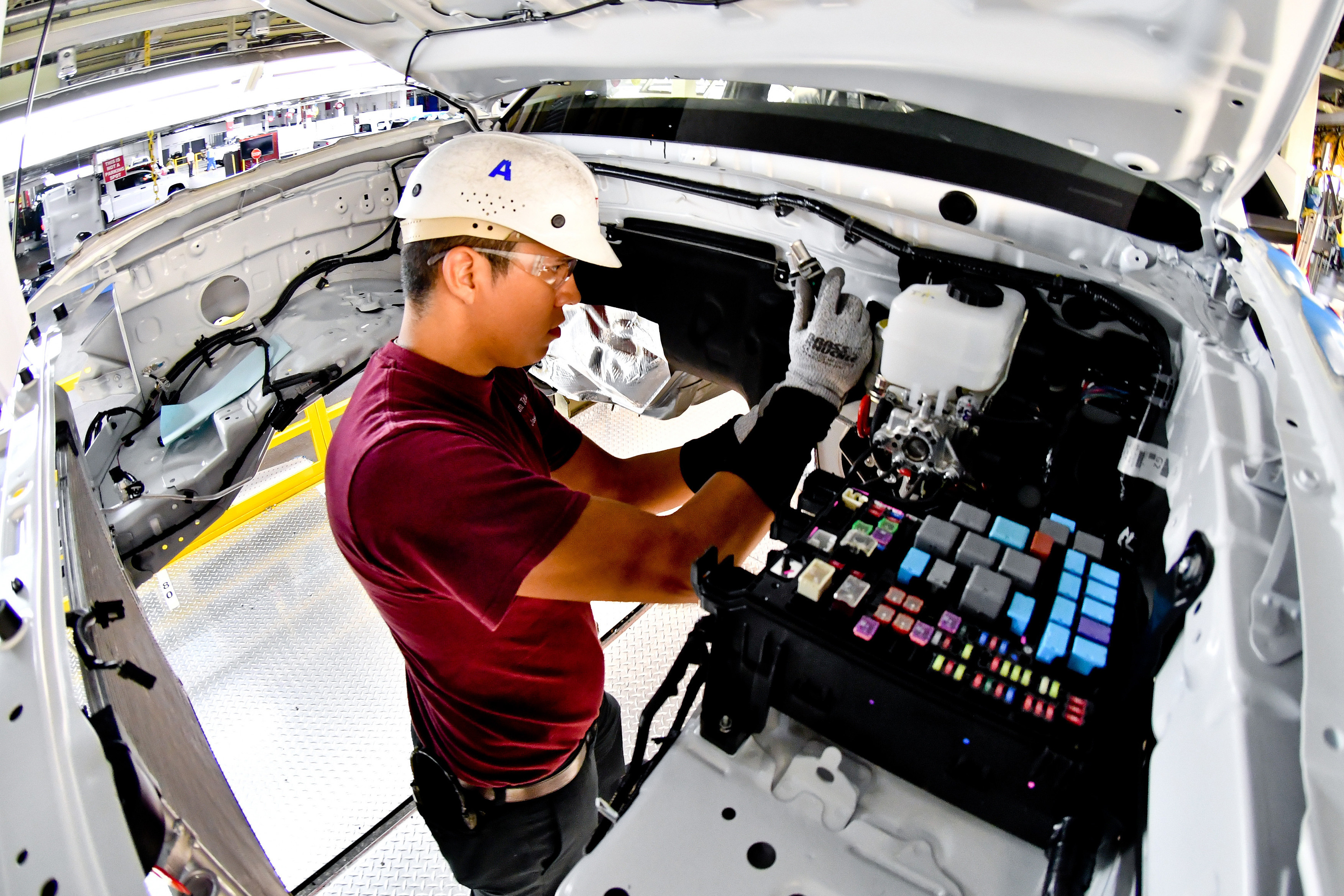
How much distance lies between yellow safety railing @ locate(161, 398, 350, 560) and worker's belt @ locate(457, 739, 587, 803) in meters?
2.24

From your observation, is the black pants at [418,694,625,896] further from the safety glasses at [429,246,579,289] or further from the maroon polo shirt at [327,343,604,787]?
the safety glasses at [429,246,579,289]

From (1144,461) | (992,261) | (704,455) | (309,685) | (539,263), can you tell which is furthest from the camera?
(309,685)

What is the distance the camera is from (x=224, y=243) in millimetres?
2348

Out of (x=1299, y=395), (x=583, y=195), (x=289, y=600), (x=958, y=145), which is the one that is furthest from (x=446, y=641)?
(x=289, y=600)

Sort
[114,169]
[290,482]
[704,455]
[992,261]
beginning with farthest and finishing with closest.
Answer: [290,482] → [114,169] → [704,455] → [992,261]

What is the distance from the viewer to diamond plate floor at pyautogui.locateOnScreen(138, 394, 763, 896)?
2107mm

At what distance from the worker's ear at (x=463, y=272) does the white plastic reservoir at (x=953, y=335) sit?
0.73 metres

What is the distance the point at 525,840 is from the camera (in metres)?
1.48

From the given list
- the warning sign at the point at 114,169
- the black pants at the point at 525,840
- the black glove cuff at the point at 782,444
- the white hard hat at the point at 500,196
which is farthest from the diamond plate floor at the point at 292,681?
the white hard hat at the point at 500,196

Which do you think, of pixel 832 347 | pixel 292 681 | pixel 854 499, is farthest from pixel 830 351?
pixel 292 681

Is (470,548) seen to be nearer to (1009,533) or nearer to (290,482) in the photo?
(1009,533)

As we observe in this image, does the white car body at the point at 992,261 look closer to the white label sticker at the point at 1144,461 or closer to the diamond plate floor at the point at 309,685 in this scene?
the white label sticker at the point at 1144,461

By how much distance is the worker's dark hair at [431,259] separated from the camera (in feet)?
3.96

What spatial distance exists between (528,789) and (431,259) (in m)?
0.99
